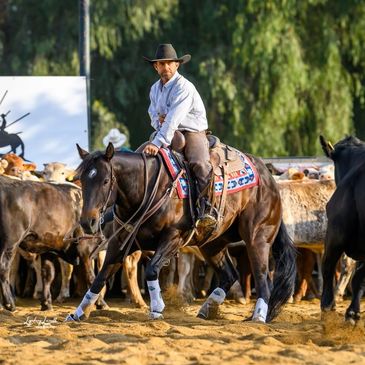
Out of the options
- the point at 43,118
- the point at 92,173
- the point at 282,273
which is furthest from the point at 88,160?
the point at 43,118

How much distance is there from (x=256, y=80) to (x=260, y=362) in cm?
2086

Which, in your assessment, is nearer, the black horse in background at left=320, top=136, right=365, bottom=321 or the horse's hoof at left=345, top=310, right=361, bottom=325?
the black horse in background at left=320, top=136, right=365, bottom=321

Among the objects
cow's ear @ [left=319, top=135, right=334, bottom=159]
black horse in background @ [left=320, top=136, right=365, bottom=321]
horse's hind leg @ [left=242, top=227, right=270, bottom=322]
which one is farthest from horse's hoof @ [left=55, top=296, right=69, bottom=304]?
black horse in background @ [left=320, top=136, right=365, bottom=321]

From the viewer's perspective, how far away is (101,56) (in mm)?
30859

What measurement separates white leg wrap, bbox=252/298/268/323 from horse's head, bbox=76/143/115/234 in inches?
77.3

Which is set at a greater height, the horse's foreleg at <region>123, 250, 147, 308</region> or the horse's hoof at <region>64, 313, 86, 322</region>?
the horse's hoof at <region>64, 313, 86, 322</region>

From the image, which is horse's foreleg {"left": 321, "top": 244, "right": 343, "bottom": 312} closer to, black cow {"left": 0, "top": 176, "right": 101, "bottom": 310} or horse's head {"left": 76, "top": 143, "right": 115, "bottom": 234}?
horse's head {"left": 76, "top": 143, "right": 115, "bottom": 234}

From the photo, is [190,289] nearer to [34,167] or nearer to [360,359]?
[34,167]

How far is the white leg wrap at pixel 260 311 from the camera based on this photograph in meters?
12.0

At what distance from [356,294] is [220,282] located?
6.36 ft

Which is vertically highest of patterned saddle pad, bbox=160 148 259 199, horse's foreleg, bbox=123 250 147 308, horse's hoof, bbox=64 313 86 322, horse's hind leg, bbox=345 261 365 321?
patterned saddle pad, bbox=160 148 259 199

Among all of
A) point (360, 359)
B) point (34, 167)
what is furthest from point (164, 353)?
point (34, 167)

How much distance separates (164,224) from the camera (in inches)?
461

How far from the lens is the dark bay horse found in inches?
441
